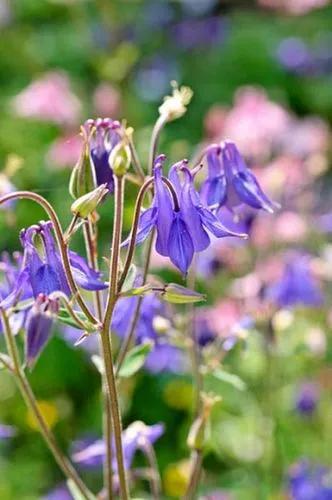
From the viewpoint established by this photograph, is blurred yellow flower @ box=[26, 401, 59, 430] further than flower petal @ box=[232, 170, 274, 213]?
Yes

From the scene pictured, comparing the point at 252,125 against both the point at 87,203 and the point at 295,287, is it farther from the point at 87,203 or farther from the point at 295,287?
the point at 87,203

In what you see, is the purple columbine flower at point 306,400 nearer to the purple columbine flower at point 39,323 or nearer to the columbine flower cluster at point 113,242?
the columbine flower cluster at point 113,242

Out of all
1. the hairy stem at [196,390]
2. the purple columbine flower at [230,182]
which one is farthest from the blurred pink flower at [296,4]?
the purple columbine flower at [230,182]

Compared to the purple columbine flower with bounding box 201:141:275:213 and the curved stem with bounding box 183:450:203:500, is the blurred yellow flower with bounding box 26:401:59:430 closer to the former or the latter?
the curved stem with bounding box 183:450:203:500

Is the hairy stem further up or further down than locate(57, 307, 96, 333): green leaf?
further down

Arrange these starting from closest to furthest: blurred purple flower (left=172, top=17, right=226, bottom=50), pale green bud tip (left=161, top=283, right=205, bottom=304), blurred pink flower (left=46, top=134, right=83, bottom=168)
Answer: pale green bud tip (left=161, top=283, right=205, bottom=304)
blurred pink flower (left=46, top=134, right=83, bottom=168)
blurred purple flower (left=172, top=17, right=226, bottom=50)

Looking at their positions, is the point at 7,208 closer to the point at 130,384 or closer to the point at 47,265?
the point at 47,265

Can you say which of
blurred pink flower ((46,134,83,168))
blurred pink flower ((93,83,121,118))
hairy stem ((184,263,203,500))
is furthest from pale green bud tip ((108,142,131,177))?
blurred pink flower ((93,83,121,118))
